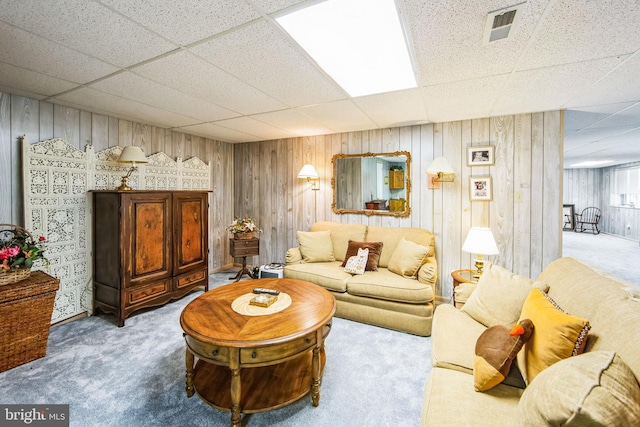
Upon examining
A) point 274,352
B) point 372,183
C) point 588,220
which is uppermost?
point 372,183

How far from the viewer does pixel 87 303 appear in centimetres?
318

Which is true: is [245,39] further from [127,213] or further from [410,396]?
[410,396]

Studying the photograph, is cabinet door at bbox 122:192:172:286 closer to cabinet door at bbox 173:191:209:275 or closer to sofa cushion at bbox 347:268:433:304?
cabinet door at bbox 173:191:209:275

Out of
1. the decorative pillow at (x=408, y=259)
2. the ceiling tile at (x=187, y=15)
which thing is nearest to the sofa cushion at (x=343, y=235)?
the decorative pillow at (x=408, y=259)

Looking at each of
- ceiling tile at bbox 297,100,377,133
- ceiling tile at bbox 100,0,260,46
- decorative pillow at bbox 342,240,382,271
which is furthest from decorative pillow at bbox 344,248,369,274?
ceiling tile at bbox 100,0,260,46

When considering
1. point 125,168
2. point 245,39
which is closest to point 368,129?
point 245,39

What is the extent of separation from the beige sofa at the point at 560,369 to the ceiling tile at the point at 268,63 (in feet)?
6.56

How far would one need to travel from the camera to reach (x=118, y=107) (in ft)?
9.91

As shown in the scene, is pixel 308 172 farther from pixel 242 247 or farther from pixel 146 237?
pixel 146 237

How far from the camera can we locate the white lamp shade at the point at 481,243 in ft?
8.91

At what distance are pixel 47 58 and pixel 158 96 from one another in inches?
32.3

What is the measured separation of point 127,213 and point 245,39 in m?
2.30

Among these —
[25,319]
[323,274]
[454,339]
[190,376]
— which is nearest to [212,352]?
[190,376]

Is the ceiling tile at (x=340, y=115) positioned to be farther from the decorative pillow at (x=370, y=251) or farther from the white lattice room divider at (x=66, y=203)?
the white lattice room divider at (x=66, y=203)
